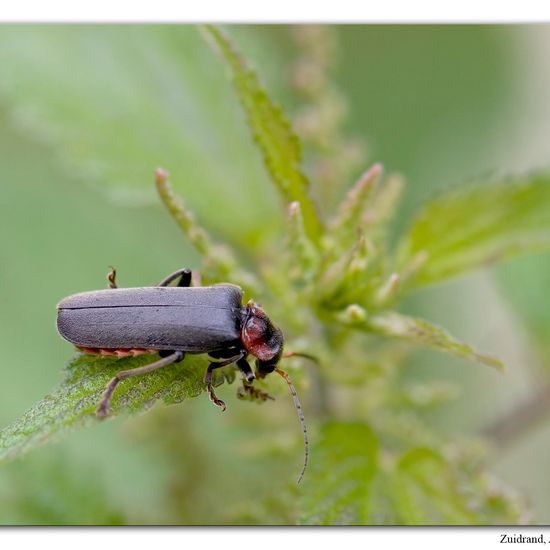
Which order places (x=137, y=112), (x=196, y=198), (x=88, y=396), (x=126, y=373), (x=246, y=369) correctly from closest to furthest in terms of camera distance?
1. (x=88, y=396)
2. (x=126, y=373)
3. (x=246, y=369)
4. (x=196, y=198)
5. (x=137, y=112)

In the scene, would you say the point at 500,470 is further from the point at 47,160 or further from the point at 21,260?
the point at 47,160

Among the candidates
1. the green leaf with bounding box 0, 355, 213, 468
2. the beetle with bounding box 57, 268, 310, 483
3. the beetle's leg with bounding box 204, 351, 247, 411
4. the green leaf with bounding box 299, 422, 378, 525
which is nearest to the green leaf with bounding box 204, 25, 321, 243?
the beetle with bounding box 57, 268, 310, 483

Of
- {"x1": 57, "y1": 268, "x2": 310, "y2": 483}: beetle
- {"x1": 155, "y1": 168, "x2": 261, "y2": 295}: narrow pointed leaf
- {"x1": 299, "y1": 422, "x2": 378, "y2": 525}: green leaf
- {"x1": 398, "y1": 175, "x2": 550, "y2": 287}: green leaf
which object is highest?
{"x1": 155, "y1": 168, "x2": 261, "y2": 295}: narrow pointed leaf

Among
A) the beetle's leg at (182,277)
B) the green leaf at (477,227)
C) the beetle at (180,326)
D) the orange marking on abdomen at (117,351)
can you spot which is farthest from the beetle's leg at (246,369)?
the green leaf at (477,227)

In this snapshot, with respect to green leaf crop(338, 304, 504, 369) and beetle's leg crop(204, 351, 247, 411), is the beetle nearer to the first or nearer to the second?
beetle's leg crop(204, 351, 247, 411)

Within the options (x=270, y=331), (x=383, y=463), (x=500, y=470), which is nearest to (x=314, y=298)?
(x=270, y=331)

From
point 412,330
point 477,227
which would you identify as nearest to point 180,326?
point 412,330

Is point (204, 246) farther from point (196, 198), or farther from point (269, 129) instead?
point (196, 198)
